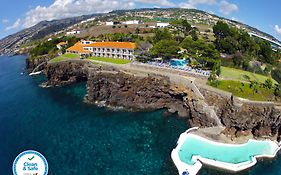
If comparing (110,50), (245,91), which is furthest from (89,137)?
(110,50)

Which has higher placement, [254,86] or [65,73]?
[254,86]

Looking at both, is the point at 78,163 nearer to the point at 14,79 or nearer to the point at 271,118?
the point at 271,118

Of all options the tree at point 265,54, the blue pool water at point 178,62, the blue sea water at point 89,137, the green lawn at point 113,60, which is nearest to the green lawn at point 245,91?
the blue sea water at point 89,137

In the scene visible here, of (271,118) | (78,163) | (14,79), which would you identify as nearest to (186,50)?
(271,118)

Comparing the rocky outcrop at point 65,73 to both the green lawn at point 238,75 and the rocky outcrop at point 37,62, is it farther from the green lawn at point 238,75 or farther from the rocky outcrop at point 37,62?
the green lawn at point 238,75

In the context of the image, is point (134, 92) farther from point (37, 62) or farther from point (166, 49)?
point (37, 62)

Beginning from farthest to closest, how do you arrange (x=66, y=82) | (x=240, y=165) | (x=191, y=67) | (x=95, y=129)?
(x=66, y=82)
(x=191, y=67)
(x=95, y=129)
(x=240, y=165)

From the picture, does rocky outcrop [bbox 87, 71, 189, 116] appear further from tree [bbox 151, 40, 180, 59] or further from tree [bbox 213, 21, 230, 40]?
tree [bbox 213, 21, 230, 40]
